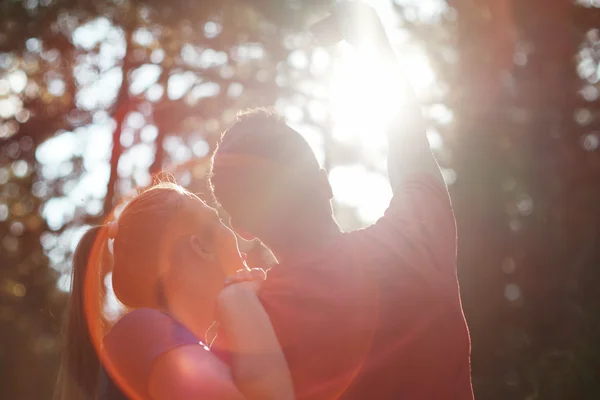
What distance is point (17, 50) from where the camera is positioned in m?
9.21

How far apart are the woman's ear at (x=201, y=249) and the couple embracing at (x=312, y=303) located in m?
0.34

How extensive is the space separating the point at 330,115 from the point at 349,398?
822cm

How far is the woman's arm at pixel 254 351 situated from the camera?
1.49 m

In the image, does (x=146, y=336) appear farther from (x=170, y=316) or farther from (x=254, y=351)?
(x=254, y=351)

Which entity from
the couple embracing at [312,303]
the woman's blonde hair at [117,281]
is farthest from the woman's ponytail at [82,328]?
the couple embracing at [312,303]

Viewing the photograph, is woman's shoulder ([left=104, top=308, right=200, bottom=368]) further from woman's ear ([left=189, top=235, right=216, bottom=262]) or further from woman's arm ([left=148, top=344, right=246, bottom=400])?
woman's ear ([left=189, top=235, right=216, bottom=262])

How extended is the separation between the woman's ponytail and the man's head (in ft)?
2.75

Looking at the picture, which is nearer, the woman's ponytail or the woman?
the woman

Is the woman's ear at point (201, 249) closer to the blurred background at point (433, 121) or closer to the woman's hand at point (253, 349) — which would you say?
the woman's hand at point (253, 349)

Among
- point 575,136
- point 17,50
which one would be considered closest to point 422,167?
point 575,136

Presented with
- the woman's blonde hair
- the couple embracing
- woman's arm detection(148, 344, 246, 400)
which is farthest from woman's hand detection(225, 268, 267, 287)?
the woman's blonde hair

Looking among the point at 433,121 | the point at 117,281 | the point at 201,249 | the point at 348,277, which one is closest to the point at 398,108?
the point at 348,277

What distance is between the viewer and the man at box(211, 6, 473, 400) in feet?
4.98

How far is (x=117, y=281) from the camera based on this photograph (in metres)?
2.31
